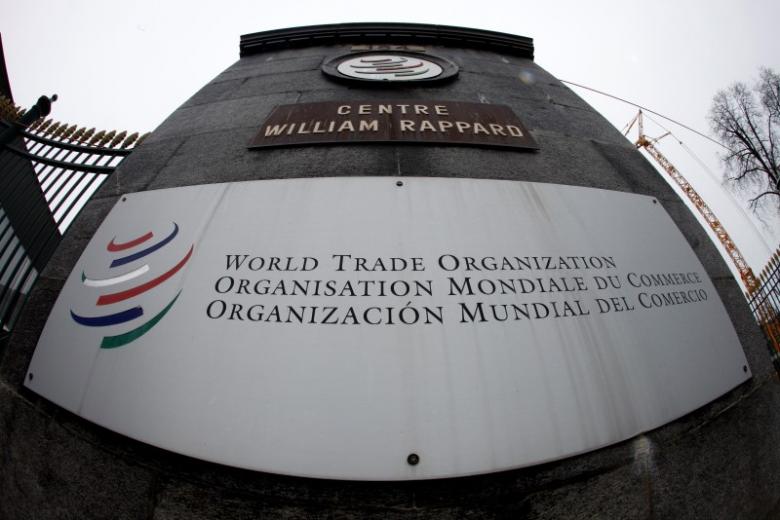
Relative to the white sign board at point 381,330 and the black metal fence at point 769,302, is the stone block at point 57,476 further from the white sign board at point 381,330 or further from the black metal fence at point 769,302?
the black metal fence at point 769,302

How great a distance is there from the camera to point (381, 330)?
1.72m

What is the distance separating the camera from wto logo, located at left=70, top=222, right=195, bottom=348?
1.89 m

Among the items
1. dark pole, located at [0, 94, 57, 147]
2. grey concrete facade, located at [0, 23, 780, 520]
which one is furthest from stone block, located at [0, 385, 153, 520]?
dark pole, located at [0, 94, 57, 147]

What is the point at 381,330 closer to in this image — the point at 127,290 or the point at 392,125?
the point at 127,290

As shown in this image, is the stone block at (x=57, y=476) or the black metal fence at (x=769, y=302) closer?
the stone block at (x=57, y=476)

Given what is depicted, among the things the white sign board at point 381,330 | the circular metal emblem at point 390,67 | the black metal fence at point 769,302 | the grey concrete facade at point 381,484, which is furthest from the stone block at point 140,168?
the black metal fence at point 769,302

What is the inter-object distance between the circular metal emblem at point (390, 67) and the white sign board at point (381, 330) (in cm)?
237

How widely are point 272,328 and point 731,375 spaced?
3.01 m

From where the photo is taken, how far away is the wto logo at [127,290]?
6.20 ft

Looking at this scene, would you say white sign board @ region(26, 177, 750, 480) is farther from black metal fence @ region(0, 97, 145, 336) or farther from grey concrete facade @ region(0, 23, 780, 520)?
black metal fence @ region(0, 97, 145, 336)

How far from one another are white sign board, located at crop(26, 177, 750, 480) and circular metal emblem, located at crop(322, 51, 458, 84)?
2367mm

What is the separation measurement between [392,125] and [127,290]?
8.12 ft

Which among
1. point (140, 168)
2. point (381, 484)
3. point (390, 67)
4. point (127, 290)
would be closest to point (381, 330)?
point (381, 484)

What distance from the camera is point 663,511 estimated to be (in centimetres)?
173
